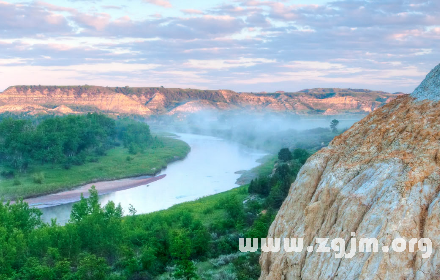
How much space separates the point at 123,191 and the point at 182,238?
31.9 m

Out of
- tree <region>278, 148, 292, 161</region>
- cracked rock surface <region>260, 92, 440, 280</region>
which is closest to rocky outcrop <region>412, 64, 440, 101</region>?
cracked rock surface <region>260, 92, 440, 280</region>

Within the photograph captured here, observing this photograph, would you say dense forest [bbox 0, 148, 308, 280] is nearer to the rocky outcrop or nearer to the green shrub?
the rocky outcrop

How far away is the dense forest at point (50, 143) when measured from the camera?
186 feet

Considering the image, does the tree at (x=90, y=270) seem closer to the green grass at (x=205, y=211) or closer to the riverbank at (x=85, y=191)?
the green grass at (x=205, y=211)

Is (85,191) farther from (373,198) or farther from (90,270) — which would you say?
(373,198)

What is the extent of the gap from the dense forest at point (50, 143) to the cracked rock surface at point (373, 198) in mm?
52129

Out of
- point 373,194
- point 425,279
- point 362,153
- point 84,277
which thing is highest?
point 362,153

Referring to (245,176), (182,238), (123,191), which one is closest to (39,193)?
(123,191)

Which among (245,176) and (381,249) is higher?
→ (381,249)

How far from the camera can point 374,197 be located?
8500mm

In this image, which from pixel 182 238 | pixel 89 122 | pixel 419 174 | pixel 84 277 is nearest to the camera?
pixel 419 174

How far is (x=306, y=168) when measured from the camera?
1097 centimetres

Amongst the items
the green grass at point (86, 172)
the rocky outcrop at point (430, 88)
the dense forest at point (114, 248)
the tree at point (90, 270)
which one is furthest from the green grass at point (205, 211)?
the rocky outcrop at point (430, 88)

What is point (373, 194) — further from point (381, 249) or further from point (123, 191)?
point (123, 191)
